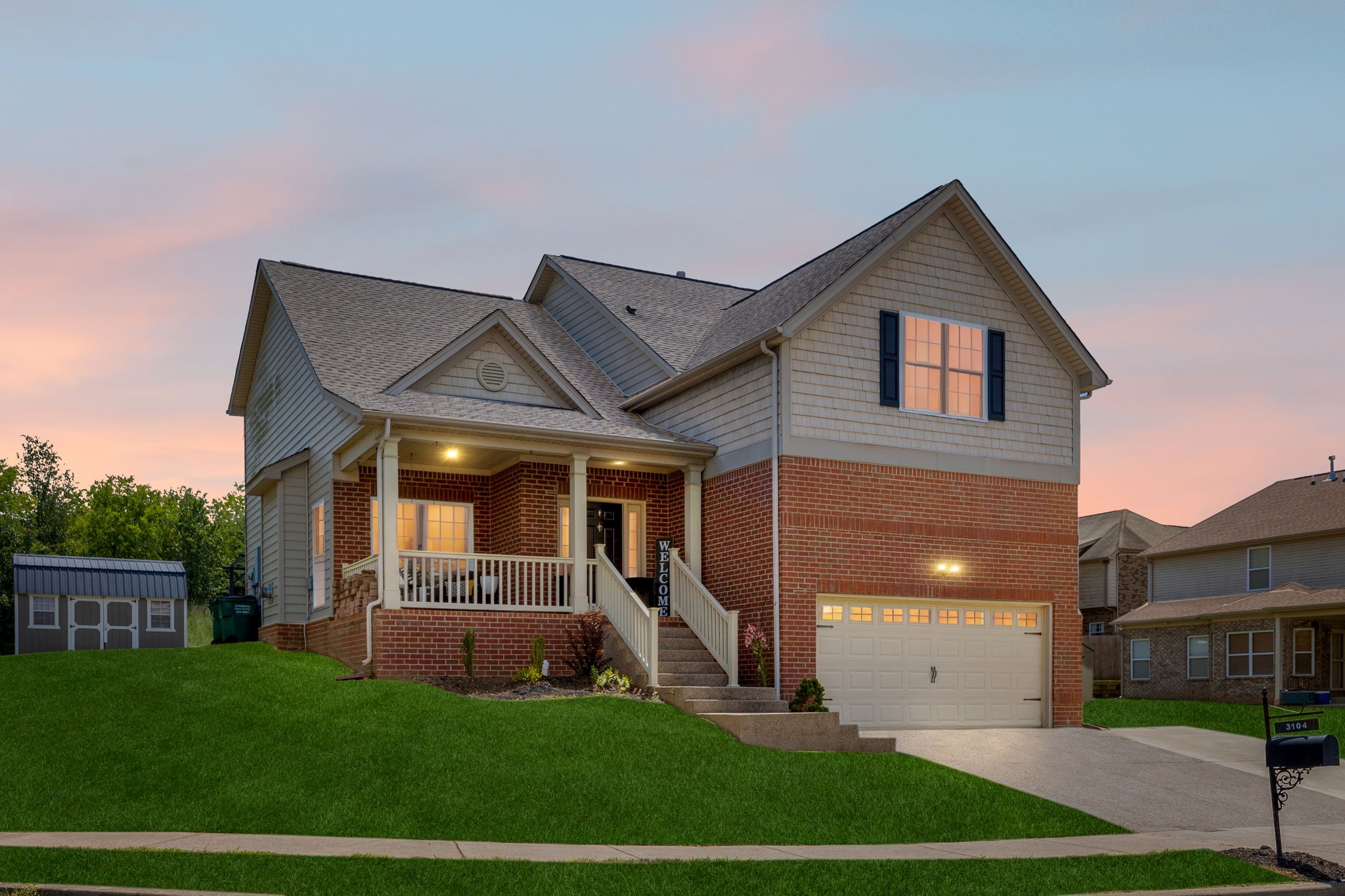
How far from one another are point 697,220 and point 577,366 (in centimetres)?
571

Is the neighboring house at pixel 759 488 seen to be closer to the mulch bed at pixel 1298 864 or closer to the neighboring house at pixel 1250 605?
the mulch bed at pixel 1298 864

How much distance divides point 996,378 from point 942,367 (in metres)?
1.10

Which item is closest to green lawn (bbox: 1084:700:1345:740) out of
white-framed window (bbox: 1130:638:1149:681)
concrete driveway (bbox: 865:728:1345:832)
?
concrete driveway (bbox: 865:728:1345:832)

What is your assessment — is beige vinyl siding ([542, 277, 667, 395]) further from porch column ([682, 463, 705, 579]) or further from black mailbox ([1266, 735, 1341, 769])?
black mailbox ([1266, 735, 1341, 769])

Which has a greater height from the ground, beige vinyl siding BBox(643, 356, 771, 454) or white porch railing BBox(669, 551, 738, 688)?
beige vinyl siding BBox(643, 356, 771, 454)

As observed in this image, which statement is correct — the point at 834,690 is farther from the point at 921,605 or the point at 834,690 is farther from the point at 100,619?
the point at 100,619

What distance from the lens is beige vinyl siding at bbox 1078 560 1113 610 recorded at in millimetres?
47188

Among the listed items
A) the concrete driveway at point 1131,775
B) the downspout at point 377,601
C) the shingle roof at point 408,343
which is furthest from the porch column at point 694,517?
the downspout at point 377,601

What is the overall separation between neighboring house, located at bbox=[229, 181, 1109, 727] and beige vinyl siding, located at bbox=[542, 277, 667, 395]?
180 mm

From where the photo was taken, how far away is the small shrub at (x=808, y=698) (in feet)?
59.7

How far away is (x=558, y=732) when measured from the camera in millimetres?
14891

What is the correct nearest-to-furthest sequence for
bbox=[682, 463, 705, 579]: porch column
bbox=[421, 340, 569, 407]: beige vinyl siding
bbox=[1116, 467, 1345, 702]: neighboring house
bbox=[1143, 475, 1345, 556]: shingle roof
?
bbox=[682, 463, 705, 579]: porch column
bbox=[421, 340, 569, 407]: beige vinyl siding
bbox=[1116, 467, 1345, 702]: neighboring house
bbox=[1143, 475, 1345, 556]: shingle roof

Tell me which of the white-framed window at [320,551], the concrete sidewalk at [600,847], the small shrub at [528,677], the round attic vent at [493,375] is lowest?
the concrete sidewalk at [600,847]

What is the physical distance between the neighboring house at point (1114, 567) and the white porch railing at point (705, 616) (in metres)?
29.2
